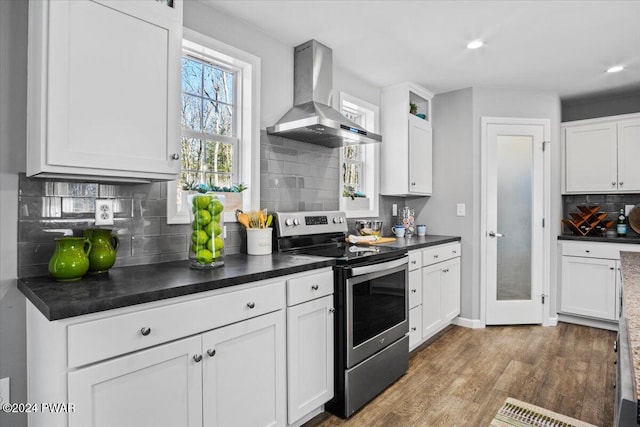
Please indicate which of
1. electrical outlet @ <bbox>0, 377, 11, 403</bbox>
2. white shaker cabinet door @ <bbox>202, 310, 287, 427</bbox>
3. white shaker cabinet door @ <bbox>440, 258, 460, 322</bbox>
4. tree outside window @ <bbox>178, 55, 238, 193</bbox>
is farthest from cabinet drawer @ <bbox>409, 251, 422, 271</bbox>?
electrical outlet @ <bbox>0, 377, 11, 403</bbox>

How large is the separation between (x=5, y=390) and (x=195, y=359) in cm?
83

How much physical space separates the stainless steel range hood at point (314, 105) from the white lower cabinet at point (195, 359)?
1.06 m

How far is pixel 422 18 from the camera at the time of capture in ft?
8.15

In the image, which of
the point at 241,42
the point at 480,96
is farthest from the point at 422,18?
the point at 480,96

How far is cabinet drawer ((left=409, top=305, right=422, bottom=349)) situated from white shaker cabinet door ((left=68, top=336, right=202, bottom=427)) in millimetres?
1906

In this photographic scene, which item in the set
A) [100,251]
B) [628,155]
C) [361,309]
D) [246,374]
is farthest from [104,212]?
[628,155]

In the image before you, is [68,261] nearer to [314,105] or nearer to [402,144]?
[314,105]

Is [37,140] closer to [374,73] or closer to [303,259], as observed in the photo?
[303,259]

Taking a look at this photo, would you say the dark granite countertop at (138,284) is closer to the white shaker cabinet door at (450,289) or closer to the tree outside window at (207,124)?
the tree outside window at (207,124)

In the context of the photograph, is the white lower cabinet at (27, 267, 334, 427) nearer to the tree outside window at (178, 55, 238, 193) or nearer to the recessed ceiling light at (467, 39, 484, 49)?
the tree outside window at (178, 55, 238, 193)

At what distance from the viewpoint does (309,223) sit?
282cm

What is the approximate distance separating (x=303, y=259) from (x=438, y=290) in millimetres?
1781

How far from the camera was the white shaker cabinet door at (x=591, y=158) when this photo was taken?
3.94 m

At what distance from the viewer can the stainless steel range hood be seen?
2.61 meters
